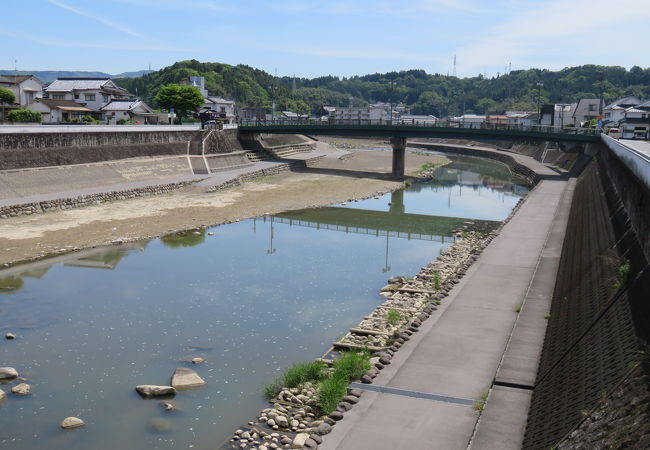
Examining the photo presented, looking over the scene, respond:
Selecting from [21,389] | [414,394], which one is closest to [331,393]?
[414,394]

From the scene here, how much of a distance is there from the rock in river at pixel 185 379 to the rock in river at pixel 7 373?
12.7 feet

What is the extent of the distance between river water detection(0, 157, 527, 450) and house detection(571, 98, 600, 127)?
6229cm

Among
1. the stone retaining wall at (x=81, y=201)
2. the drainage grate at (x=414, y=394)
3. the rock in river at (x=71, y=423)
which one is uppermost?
the stone retaining wall at (x=81, y=201)

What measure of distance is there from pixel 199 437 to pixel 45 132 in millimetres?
36741

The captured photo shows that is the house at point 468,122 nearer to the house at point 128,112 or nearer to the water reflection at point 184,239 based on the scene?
the water reflection at point 184,239

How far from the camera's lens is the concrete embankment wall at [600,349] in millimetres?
8000

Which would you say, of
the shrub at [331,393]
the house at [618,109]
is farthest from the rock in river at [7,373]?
the house at [618,109]

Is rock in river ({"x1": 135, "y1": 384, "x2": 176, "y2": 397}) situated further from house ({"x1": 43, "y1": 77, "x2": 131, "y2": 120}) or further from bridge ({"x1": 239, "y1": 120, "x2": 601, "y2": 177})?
house ({"x1": 43, "y1": 77, "x2": 131, "y2": 120})

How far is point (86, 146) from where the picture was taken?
45.8 meters

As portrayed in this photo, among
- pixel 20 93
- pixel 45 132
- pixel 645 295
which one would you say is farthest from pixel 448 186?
pixel 20 93

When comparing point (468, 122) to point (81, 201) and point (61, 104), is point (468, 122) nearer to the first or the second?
point (81, 201)

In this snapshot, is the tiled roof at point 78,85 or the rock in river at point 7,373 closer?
the rock in river at point 7,373

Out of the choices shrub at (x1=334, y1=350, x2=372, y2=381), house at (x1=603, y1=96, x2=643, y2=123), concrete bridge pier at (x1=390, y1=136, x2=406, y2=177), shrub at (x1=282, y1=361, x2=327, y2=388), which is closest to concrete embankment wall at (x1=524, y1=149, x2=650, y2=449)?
shrub at (x1=334, y1=350, x2=372, y2=381)

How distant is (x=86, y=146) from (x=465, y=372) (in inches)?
1593
